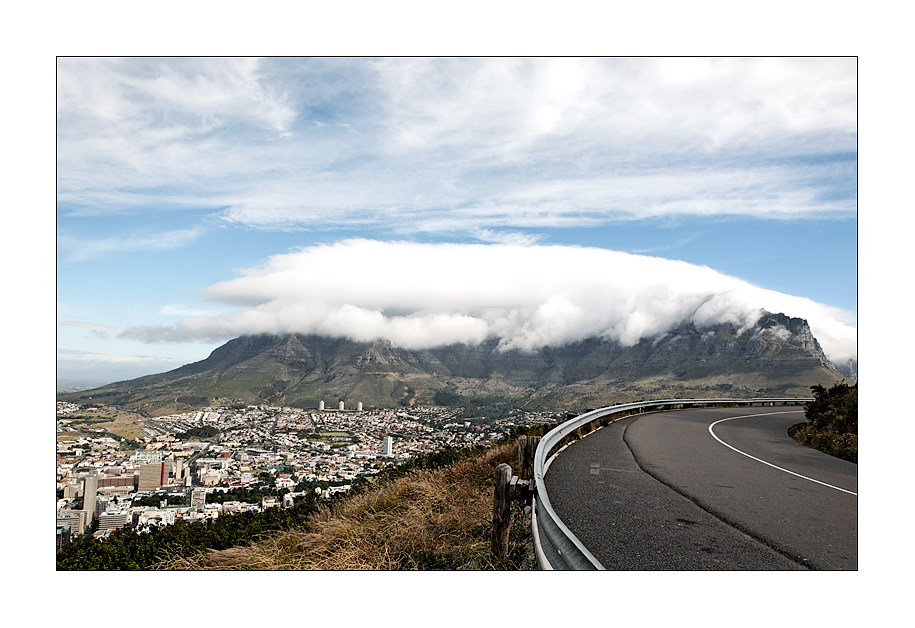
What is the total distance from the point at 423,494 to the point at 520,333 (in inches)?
7016

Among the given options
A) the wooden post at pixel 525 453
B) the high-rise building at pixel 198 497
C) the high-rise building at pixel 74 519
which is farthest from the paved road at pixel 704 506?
the high-rise building at pixel 198 497

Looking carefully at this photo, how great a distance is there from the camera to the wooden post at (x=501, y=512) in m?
4.89

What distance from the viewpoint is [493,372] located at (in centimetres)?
14075

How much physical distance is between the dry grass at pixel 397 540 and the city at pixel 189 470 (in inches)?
166

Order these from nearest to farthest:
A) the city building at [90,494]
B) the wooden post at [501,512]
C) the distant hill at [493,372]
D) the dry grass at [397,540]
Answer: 1. the wooden post at [501,512]
2. the dry grass at [397,540]
3. the city building at [90,494]
4. the distant hill at [493,372]

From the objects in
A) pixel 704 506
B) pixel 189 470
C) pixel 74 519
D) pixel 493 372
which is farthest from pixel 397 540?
pixel 493 372

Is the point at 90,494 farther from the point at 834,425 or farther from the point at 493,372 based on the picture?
the point at 493,372

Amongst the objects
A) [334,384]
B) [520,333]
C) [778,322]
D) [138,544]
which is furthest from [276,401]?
[778,322]

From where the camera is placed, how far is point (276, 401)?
75.9 m

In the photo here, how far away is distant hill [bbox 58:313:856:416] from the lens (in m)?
76.0

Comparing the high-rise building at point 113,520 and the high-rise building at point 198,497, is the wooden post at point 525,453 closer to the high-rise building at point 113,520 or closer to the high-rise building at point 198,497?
the high-rise building at point 113,520

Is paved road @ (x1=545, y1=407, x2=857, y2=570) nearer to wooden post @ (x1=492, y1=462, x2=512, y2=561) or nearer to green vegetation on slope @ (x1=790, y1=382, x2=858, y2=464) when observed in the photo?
wooden post @ (x1=492, y1=462, x2=512, y2=561)

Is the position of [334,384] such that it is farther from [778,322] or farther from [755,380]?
[778,322]

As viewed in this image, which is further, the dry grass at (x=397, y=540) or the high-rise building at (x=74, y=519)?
the high-rise building at (x=74, y=519)
